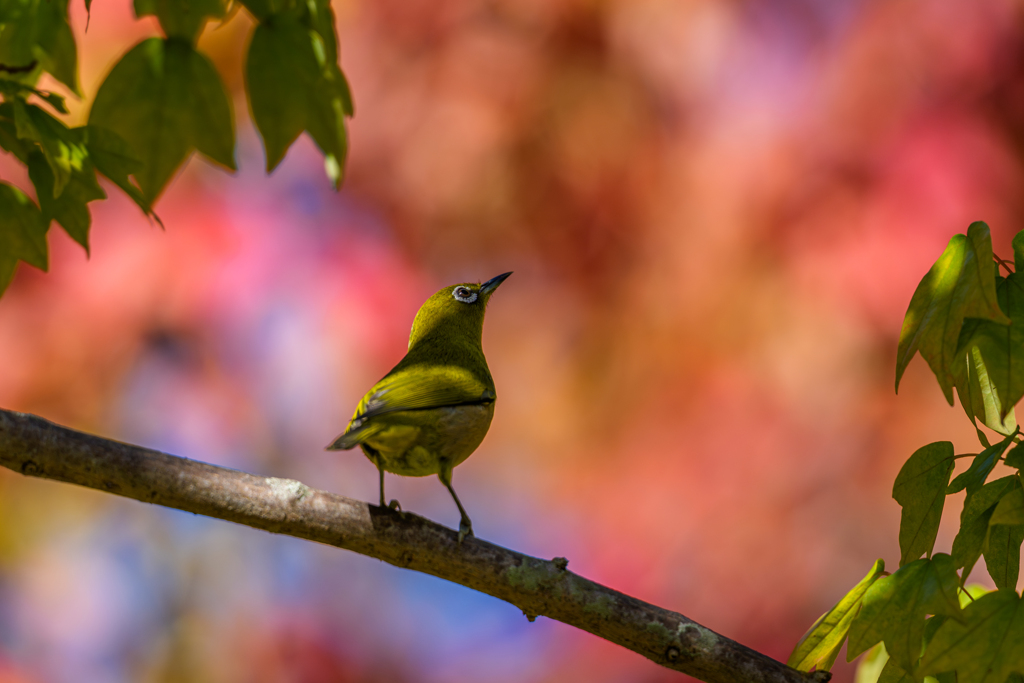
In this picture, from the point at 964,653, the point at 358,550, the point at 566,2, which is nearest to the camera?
the point at 964,653

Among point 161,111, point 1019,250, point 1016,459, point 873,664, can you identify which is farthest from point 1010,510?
point 161,111

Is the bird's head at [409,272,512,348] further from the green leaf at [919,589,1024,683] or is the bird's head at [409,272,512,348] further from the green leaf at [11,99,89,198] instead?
the green leaf at [919,589,1024,683]

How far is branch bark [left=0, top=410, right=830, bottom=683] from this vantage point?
1486 mm

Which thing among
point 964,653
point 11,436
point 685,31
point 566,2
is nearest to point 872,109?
point 685,31

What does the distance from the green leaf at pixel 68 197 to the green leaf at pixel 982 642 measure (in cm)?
158

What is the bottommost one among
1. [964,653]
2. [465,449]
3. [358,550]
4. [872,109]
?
[964,653]

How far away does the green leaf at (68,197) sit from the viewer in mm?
1604

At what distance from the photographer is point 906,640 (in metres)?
1.27

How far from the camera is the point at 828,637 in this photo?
5.10 feet

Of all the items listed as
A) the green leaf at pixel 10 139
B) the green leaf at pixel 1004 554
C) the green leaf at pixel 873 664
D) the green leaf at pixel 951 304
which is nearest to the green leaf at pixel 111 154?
the green leaf at pixel 10 139

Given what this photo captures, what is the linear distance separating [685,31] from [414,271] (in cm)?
163

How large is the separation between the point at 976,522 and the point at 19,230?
175cm

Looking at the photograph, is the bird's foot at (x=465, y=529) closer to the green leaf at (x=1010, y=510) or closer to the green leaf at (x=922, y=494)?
the green leaf at (x=922, y=494)

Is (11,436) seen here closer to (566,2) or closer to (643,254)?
(643,254)
